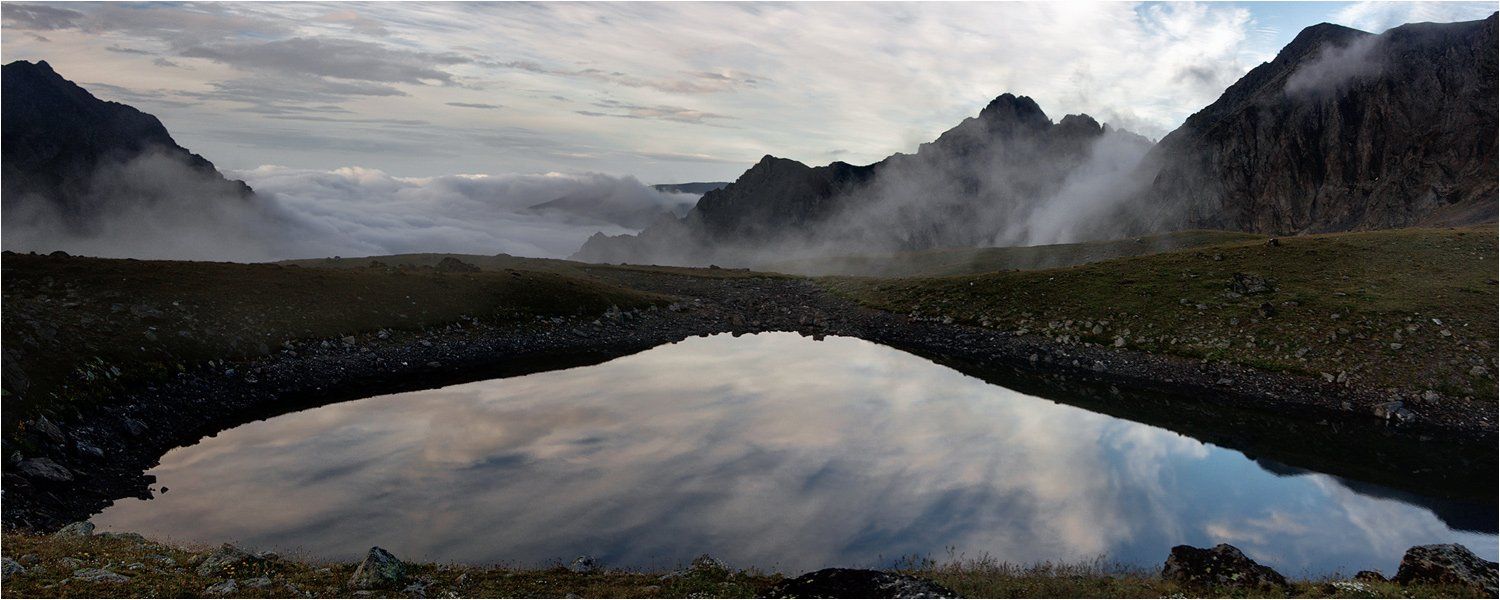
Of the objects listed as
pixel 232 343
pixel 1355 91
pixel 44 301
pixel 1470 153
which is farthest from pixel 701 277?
pixel 1355 91

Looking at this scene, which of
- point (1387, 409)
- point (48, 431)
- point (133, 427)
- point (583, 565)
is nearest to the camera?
point (583, 565)

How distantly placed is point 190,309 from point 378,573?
39351 millimetres

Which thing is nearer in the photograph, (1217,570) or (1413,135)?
(1217,570)

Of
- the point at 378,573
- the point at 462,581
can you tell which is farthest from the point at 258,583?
the point at 462,581

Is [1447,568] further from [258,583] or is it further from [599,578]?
[258,583]

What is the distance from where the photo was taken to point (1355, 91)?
19862 cm

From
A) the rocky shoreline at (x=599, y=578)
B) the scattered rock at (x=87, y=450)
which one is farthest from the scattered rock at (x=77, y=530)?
the scattered rock at (x=87, y=450)

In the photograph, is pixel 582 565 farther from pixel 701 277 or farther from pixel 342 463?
pixel 701 277

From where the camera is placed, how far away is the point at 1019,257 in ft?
392

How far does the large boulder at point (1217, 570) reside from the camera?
20047 millimetres

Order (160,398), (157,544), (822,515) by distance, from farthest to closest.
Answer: (160,398), (822,515), (157,544)

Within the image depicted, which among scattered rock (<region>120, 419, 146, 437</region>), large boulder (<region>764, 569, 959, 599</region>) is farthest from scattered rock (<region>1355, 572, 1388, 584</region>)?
scattered rock (<region>120, 419, 146, 437</region>)

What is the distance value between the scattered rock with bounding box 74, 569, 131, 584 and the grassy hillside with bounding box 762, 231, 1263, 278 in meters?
92.9

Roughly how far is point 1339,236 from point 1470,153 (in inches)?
5723
